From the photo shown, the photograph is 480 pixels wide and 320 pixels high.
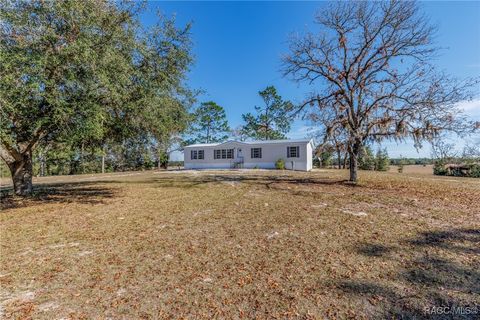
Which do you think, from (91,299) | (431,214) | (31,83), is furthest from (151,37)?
(431,214)

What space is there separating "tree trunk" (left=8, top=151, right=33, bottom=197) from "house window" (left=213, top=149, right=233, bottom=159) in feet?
57.9

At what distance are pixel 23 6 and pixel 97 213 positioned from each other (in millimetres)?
6004

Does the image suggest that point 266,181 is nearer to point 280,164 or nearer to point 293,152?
point 280,164

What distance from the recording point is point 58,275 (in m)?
3.33

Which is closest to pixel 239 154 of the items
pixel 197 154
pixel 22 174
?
pixel 197 154

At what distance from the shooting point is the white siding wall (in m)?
22.2

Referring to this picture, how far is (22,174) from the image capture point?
8.71 meters

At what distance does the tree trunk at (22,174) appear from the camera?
8.33m

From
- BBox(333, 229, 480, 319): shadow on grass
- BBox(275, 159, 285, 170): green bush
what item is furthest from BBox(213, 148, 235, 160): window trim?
BBox(333, 229, 480, 319): shadow on grass

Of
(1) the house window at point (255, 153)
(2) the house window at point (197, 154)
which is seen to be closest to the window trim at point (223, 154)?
(2) the house window at point (197, 154)

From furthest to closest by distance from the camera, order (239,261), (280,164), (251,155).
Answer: (251,155)
(280,164)
(239,261)

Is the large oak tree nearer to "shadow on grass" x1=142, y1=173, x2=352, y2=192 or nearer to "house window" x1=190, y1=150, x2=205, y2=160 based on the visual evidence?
"shadow on grass" x1=142, y1=173, x2=352, y2=192

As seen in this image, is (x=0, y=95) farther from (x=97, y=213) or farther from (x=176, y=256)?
(x=176, y=256)

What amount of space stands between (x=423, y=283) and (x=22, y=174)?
12187 mm
